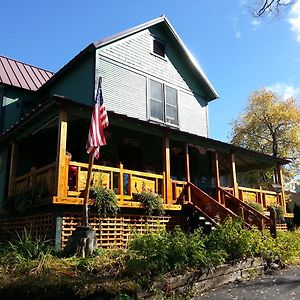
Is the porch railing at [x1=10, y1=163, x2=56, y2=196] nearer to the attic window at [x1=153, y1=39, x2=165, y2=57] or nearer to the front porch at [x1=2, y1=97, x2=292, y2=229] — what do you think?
the front porch at [x1=2, y1=97, x2=292, y2=229]

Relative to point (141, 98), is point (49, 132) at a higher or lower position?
lower

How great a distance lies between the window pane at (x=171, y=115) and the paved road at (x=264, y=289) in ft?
33.7

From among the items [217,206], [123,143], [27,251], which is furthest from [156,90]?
[27,251]

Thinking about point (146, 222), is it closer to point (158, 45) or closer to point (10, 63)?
point (158, 45)

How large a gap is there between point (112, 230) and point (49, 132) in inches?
210

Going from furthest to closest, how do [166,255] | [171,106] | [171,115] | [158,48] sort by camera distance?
[158,48] → [171,106] → [171,115] → [166,255]

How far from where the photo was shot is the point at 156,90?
737 inches

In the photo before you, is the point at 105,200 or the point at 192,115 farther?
the point at 192,115

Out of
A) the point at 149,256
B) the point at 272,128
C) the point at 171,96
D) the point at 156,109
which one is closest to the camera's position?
the point at 149,256

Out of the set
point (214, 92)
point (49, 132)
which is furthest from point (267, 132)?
point (49, 132)

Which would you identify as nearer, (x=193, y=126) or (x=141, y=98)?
(x=141, y=98)

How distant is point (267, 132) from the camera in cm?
3497

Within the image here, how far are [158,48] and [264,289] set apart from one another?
46.0 ft

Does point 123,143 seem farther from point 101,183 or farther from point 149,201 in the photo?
point 101,183
